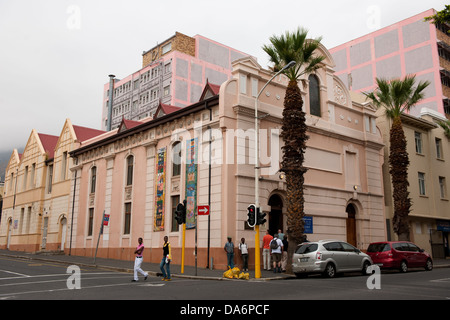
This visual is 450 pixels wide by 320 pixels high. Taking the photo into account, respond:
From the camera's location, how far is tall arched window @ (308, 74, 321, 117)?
88.2 feet

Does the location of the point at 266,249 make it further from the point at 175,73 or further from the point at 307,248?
the point at 175,73

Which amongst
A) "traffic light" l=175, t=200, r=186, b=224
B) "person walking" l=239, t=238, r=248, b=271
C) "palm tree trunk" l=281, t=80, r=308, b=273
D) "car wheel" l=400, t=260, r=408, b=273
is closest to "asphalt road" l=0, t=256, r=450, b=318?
"traffic light" l=175, t=200, r=186, b=224

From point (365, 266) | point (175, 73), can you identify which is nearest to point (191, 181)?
point (365, 266)

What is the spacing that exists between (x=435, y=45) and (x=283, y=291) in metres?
42.0

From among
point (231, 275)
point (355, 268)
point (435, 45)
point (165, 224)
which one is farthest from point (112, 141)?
point (435, 45)

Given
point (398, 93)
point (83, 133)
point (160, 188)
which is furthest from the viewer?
point (83, 133)

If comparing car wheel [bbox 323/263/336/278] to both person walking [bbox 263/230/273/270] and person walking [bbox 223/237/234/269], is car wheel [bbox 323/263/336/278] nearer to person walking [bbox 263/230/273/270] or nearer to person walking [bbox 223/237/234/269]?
person walking [bbox 263/230/273/270]

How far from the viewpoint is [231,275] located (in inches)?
668

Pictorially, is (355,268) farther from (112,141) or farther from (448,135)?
(448,135)

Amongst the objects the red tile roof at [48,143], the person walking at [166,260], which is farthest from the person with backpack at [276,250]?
the red tile roof at [48,143]

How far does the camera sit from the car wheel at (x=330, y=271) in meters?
17.4

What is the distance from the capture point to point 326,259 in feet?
57.3

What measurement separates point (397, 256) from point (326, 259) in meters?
5.23

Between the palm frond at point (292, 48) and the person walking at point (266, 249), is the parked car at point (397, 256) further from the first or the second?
the palm frond at point (292, 48)
